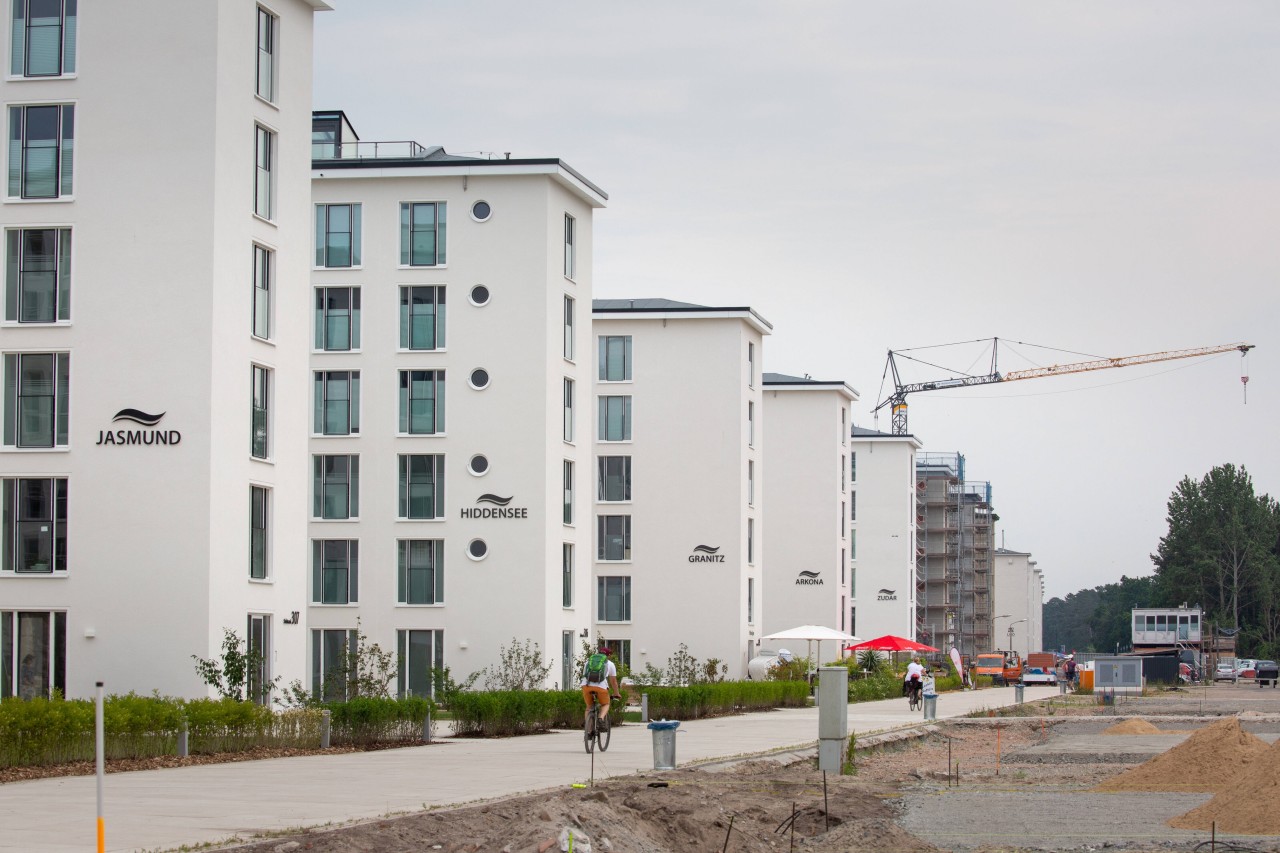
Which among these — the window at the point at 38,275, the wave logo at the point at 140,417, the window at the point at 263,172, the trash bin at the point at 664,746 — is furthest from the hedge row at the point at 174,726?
the window at the point at 263,172

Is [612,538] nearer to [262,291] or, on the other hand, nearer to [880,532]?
[262,291]

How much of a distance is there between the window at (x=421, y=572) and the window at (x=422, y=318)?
6.19 m

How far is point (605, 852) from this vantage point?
550 inches

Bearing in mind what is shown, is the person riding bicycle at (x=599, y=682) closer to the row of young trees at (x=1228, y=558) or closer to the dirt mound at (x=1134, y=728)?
the dirt mound at (x=1134, y=728)

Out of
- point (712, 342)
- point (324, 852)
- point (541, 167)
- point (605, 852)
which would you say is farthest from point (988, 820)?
point (712, 342)

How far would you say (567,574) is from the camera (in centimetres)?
5019

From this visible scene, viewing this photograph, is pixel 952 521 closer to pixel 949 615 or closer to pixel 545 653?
pixel 949 615

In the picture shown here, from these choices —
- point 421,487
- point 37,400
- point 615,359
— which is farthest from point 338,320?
point 37,400

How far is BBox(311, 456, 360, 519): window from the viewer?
1977 inches

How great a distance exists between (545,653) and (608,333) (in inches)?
885

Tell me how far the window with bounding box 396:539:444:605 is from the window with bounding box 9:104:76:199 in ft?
65.9

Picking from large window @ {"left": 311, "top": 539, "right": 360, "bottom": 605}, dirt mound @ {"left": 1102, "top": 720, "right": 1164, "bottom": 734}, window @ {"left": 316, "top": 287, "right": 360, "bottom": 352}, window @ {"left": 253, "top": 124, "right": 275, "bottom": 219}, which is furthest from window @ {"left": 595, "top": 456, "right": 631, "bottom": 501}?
window @ {"left": 253, "top": 124, "right": 275, "bottom": 219}

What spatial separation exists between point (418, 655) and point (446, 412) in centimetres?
752

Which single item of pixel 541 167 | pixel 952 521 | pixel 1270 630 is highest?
pixel 541 167
